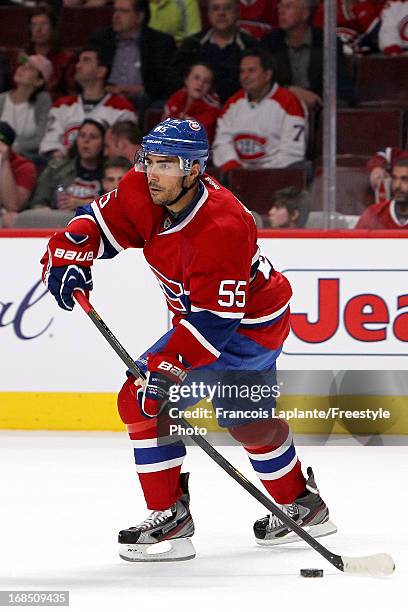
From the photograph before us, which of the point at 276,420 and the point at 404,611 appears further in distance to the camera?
the point at 276,420

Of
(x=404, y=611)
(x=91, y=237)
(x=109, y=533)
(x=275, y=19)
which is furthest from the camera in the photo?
(x=275, y=19)

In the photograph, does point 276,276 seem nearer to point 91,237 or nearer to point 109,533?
point 91,237

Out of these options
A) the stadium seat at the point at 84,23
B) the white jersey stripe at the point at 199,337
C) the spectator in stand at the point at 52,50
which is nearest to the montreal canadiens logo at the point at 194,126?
A: the white jersey stripe at the point at 199,337

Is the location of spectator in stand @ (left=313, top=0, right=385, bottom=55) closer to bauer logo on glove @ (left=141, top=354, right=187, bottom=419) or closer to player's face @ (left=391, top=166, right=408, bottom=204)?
player's face @ (left=391, top=166, right=408, bottom=204)

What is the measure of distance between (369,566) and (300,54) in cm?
257

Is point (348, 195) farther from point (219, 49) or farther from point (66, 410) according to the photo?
point (66, 410)

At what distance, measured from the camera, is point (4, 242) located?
4.90m

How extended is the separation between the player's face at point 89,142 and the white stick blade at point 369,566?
7.97 feet

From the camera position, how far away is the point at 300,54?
5.07m

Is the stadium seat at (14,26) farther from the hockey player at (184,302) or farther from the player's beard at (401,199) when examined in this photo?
the hockey player at (184,302)

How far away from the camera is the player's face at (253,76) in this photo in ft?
16.8

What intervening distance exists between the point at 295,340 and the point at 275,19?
136 centimetres

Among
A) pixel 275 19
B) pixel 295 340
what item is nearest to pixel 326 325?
pixel 295 340

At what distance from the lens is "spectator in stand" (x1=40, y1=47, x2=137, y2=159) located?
5156 millimetres
